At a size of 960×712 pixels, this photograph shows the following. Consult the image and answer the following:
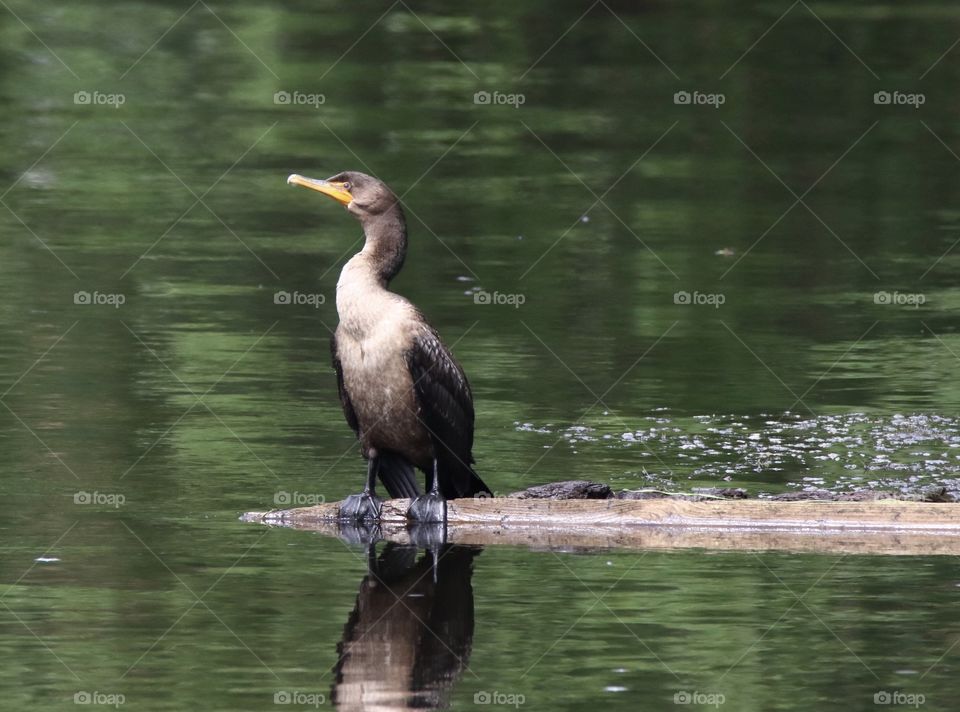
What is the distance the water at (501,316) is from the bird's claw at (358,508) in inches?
8.8

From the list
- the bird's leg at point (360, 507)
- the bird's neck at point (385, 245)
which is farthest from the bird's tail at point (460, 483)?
the bird's neck at point (385, 245)

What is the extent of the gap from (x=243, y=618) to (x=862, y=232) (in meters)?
11.1

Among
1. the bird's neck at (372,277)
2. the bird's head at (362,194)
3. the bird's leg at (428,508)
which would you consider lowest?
the bird's leg at (428,508)

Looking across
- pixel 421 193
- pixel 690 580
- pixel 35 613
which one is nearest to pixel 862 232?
pixel 421 193

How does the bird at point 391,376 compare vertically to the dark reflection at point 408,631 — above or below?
above

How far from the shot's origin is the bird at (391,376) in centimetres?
1070

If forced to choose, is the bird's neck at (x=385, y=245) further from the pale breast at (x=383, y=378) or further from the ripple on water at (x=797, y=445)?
the ripple on water at (x=797, y=445)

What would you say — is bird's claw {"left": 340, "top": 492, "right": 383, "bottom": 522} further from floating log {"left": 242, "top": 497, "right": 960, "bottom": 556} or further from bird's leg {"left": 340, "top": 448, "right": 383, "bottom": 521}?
floating log {"left": 242, "top": 497, "right": 960, "bottom": 556}

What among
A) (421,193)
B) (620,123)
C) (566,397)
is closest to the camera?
(566,397)

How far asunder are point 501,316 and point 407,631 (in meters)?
6.90

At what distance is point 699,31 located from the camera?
95.3 ft

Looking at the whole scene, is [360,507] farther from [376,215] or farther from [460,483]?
[376,215]

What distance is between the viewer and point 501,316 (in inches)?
628

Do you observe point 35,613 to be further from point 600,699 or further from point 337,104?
point 337,104
